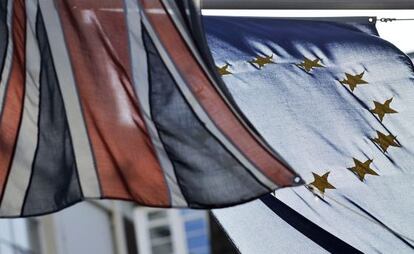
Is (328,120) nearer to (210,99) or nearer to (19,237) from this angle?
(210,99)

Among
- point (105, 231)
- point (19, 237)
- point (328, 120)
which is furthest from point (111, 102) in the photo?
point (19, 237)

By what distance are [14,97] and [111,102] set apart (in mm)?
471

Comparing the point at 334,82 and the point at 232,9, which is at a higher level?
the point at 232,9

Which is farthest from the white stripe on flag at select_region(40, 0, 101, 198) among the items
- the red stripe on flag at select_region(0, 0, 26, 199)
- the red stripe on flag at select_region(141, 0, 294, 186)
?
the red stripe on flag at select_region(141, 0, 294, 186)

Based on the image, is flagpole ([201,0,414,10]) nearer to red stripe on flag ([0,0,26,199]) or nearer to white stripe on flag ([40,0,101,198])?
white stripe on flag ([40,0,101,198])

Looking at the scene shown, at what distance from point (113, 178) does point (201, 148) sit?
432 mm

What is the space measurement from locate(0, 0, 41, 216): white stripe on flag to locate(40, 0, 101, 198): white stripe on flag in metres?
0.08

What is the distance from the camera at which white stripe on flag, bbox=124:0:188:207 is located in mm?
4031

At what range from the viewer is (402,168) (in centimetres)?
534

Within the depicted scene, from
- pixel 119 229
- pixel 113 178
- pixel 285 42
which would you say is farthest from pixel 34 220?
pixel 113 178

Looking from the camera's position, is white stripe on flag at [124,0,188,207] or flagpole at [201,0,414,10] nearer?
white stripe on flag at [124,0,188,207]

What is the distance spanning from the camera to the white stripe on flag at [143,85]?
4.03m

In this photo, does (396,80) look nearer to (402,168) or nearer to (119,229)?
(402,168)

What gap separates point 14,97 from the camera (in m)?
4.20
